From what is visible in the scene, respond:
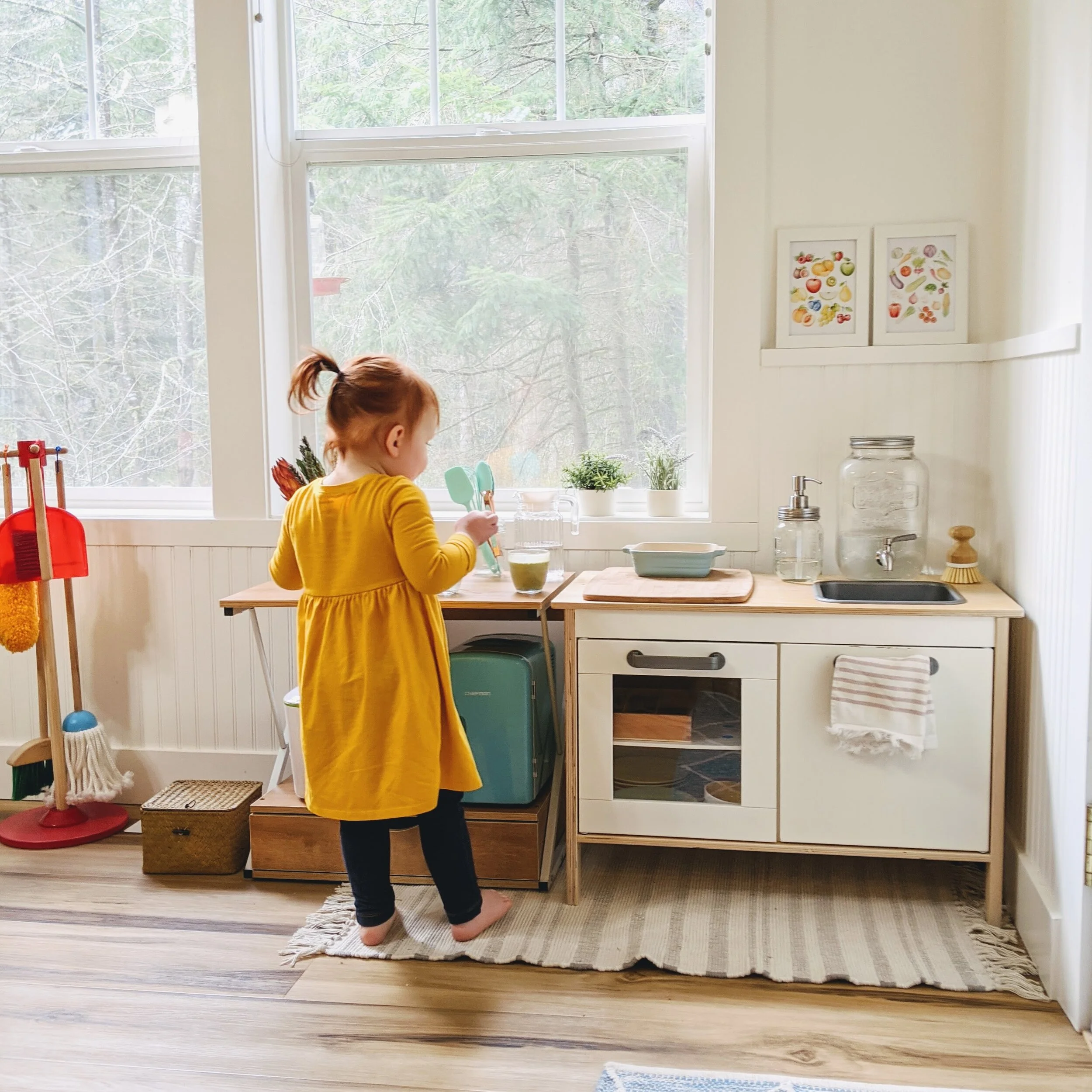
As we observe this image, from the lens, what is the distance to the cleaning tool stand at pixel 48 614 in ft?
9.75

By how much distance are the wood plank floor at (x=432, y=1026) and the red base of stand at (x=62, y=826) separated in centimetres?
51

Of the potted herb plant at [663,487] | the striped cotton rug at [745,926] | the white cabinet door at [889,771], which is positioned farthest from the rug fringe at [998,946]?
the potted herb plant at [663,487]

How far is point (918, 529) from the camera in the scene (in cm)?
280

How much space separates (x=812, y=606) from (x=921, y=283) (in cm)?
94

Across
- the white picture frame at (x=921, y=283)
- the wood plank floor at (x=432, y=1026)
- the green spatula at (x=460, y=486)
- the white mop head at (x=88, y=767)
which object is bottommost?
the wood plank floor at (x=432, y=1026)

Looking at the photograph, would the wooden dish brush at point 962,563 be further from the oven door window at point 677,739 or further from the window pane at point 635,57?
the window pane at point 635,57

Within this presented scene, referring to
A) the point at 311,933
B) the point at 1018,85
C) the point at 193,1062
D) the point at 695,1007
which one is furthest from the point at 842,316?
the point at 193,1062

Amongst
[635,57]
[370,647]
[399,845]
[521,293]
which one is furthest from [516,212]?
[399,845]

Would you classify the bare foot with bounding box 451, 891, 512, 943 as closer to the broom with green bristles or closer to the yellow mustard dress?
the yellow mustard dress

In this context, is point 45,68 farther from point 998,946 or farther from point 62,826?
point 998,946

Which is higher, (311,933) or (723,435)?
(723,435)

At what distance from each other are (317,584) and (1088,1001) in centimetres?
160

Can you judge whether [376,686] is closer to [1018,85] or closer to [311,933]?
[311,933]

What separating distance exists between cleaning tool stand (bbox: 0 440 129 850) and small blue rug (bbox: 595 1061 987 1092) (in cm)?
175
